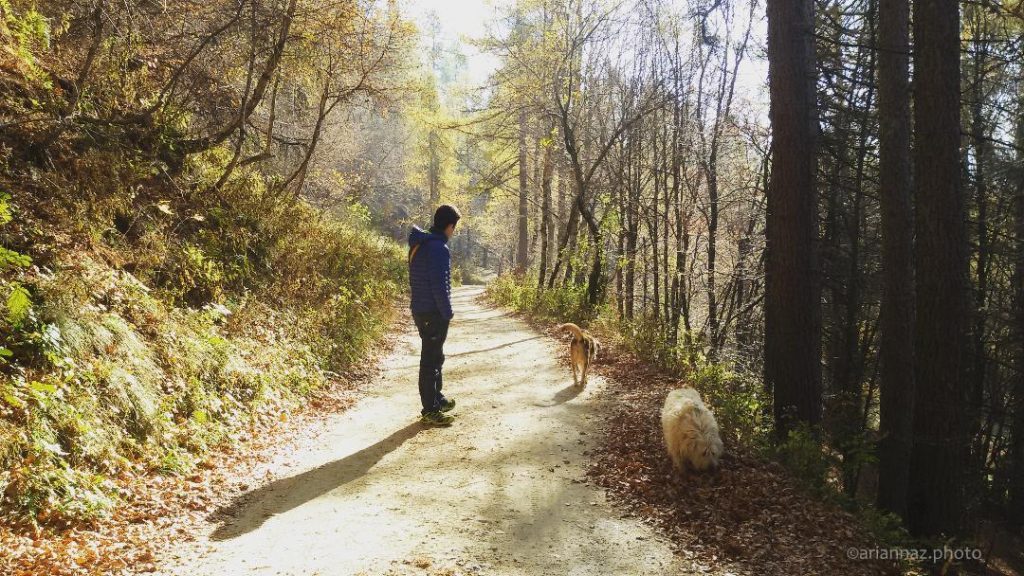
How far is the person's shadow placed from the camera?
171 inches

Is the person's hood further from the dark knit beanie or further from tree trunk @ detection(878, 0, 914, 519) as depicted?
tree trunk @ detection(878, 0, 914, 519)

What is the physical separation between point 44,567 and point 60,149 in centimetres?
542

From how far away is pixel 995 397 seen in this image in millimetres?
13914

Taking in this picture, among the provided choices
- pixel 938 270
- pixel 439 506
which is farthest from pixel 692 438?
pixel 938 270

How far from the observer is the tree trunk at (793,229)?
705 cm

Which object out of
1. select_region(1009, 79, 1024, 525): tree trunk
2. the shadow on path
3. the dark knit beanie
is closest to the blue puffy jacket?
the dark knit beanie

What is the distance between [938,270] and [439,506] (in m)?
6.51

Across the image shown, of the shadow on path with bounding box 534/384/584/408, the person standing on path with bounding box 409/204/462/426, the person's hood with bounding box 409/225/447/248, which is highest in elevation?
the person's hood with bounding box 409/225/447/248

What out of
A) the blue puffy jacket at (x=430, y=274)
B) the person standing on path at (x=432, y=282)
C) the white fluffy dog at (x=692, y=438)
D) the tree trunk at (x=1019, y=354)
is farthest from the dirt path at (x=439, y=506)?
the tree trunk at (x=1019, y=354)

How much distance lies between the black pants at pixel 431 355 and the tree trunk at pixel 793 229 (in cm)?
437

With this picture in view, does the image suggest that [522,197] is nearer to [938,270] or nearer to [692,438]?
[938,270]

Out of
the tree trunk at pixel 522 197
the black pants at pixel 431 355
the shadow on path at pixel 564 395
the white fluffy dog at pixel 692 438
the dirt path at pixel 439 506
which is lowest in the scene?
the dirt path at pixel 439 506

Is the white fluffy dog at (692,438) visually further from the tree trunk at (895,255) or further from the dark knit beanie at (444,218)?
the tree trunk at (895,255)

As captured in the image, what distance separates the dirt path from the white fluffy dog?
92cm
